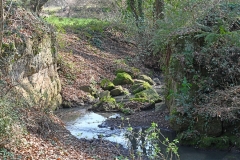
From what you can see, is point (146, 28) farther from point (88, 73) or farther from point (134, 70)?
point (88, 73)

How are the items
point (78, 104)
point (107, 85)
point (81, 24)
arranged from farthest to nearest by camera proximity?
point (81, 24) < point (107, 85) < point (78, 104)

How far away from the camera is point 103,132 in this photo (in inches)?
484

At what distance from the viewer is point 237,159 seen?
967 centimetres

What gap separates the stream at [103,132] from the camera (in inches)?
394

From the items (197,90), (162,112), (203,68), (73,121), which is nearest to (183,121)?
(197,90)

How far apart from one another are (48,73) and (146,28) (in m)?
9.49

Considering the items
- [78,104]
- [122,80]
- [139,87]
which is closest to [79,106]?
[78,104]

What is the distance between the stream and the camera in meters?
10.0

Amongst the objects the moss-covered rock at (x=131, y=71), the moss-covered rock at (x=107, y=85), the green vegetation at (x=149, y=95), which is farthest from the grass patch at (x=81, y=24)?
the green vegetation at (x=149, y=95)

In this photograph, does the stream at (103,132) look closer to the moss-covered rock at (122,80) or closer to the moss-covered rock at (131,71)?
the moss-covered rock at (122,80)

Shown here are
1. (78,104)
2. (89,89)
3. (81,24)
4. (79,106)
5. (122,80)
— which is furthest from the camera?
(81,24)

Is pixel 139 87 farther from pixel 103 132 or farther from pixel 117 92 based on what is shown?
pixel 103 132

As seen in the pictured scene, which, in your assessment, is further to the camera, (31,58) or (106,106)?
(106,106)

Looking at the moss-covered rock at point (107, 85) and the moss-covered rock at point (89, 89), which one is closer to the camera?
the moss-covered rock at point (89, 89)
